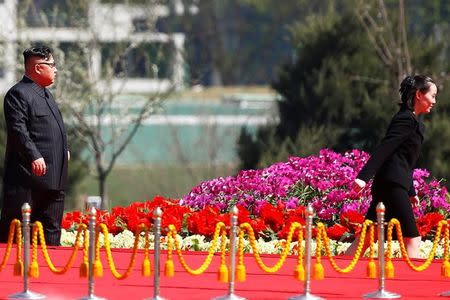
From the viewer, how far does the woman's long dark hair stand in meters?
10.9

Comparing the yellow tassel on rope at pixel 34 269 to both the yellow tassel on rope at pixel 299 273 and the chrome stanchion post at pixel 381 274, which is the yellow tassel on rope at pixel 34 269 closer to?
the yellow tassel on rope at pixel 299 273

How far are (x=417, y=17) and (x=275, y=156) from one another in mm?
42675

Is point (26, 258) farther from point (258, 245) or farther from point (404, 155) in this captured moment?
point (258, 245)

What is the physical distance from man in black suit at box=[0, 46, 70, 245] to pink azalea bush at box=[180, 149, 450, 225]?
89.3 inches

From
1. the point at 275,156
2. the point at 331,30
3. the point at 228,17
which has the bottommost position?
the point at 275,156

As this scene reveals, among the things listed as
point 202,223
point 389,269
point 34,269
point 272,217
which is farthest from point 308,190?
point 34,269

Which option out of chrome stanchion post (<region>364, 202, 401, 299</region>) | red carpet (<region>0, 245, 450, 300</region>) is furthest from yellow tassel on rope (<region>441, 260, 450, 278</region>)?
chrome stanchion post (<region>364, 202, 401, 299</region>)

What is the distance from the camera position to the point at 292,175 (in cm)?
1380

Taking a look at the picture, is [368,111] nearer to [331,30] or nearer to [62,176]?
[331,30]

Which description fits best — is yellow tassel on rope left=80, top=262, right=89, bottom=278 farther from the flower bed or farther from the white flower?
the flower bed

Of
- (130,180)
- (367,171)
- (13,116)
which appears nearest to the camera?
(367,171)

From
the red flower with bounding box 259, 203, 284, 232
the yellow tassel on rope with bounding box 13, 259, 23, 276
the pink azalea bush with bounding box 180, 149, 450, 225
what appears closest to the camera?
the yellow tassel on rope with bounding box 13, 259, 23, 276

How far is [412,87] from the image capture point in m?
11.0

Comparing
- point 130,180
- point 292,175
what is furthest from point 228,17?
point 292,175
